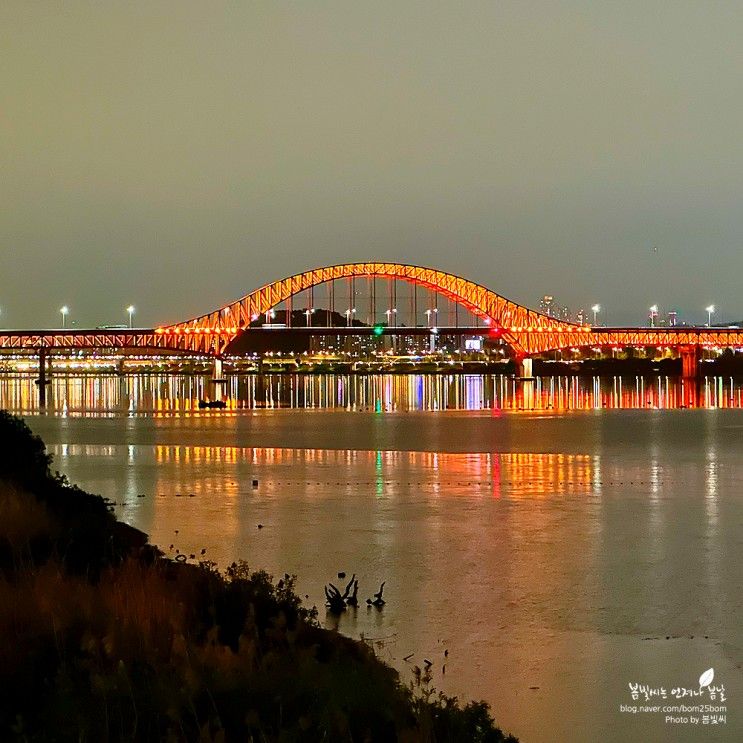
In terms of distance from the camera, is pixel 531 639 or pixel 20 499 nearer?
pixel 531 639

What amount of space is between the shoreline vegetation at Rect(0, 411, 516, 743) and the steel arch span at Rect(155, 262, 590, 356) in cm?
14701

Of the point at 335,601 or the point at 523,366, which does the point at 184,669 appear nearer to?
the point at 335,601

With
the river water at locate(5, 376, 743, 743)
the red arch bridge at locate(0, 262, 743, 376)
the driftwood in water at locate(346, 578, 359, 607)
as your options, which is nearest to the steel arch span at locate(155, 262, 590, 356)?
the red arch bridge at locate(0, 262, 743, 376)

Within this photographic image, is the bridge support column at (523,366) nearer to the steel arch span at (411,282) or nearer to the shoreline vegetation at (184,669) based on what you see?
the steel arch span at (411,282)

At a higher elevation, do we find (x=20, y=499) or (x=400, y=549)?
(x=20, y=499)

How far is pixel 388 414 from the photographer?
206 ft

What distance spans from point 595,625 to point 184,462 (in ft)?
70.5

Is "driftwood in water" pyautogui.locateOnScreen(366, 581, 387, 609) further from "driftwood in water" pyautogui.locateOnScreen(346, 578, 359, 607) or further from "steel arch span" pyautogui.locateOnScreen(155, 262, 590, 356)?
"steel arch span" pyautogui.locateOnScreen(155, 262, 590, 356)

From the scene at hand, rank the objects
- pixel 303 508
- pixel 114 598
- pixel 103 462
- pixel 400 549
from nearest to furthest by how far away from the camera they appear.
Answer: pixel 114 598, pixel 400 549, pixel 303 508, pixel 103 462

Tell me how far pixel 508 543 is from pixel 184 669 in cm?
1084

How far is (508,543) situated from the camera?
1697 cm

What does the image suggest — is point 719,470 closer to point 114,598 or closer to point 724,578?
point 724,578

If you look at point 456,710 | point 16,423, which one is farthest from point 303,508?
point 456,710

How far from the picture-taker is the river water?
9.94m
